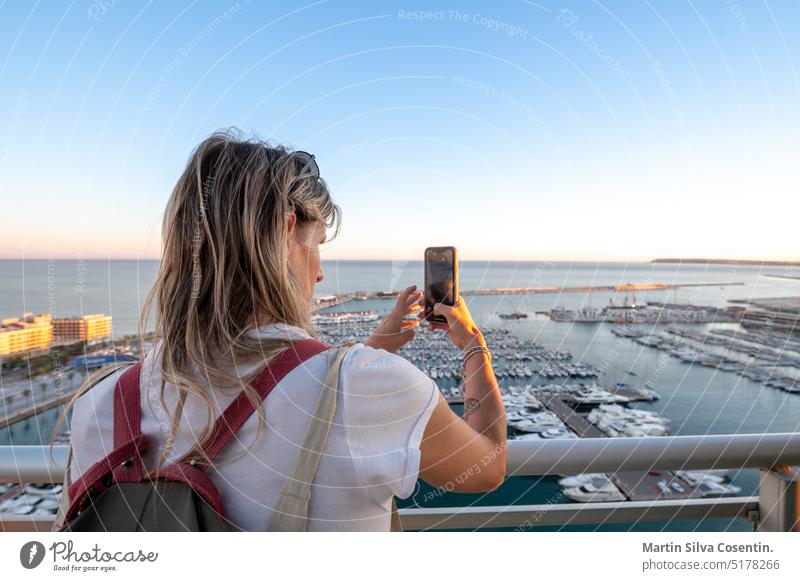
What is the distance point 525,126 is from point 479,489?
1057 millimetres

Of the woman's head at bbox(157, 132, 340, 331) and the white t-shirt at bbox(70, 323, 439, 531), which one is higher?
the woman's head at bbox(157, 132, 340, 331)

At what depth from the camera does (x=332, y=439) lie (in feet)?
2.09

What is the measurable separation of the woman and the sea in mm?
227

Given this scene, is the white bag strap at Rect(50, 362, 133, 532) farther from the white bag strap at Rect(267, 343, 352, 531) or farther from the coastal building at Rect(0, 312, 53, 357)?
the coastal building at Rect(0, 312, 53, 357)

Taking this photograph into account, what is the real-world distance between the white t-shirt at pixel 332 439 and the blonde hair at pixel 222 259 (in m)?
0.08

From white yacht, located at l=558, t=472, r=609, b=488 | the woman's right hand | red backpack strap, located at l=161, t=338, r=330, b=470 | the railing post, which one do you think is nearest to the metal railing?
the railing post

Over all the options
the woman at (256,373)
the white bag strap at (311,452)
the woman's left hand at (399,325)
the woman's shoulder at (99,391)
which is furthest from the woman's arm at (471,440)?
the woman's shoulder at (99,391)

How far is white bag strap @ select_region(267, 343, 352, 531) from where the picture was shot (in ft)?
2.05

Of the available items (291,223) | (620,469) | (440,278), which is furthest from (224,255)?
(620,469)

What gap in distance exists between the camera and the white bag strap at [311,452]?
0.63 meters

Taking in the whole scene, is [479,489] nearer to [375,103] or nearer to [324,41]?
[375,103]

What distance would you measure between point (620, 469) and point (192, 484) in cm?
107

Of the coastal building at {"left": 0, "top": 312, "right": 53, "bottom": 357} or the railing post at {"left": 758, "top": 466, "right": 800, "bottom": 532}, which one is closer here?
the railing post at {"left": 758, "top": 466, "right": 800, "bottom": 532}

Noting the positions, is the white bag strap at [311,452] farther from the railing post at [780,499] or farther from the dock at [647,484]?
the railing post at [780,499]
